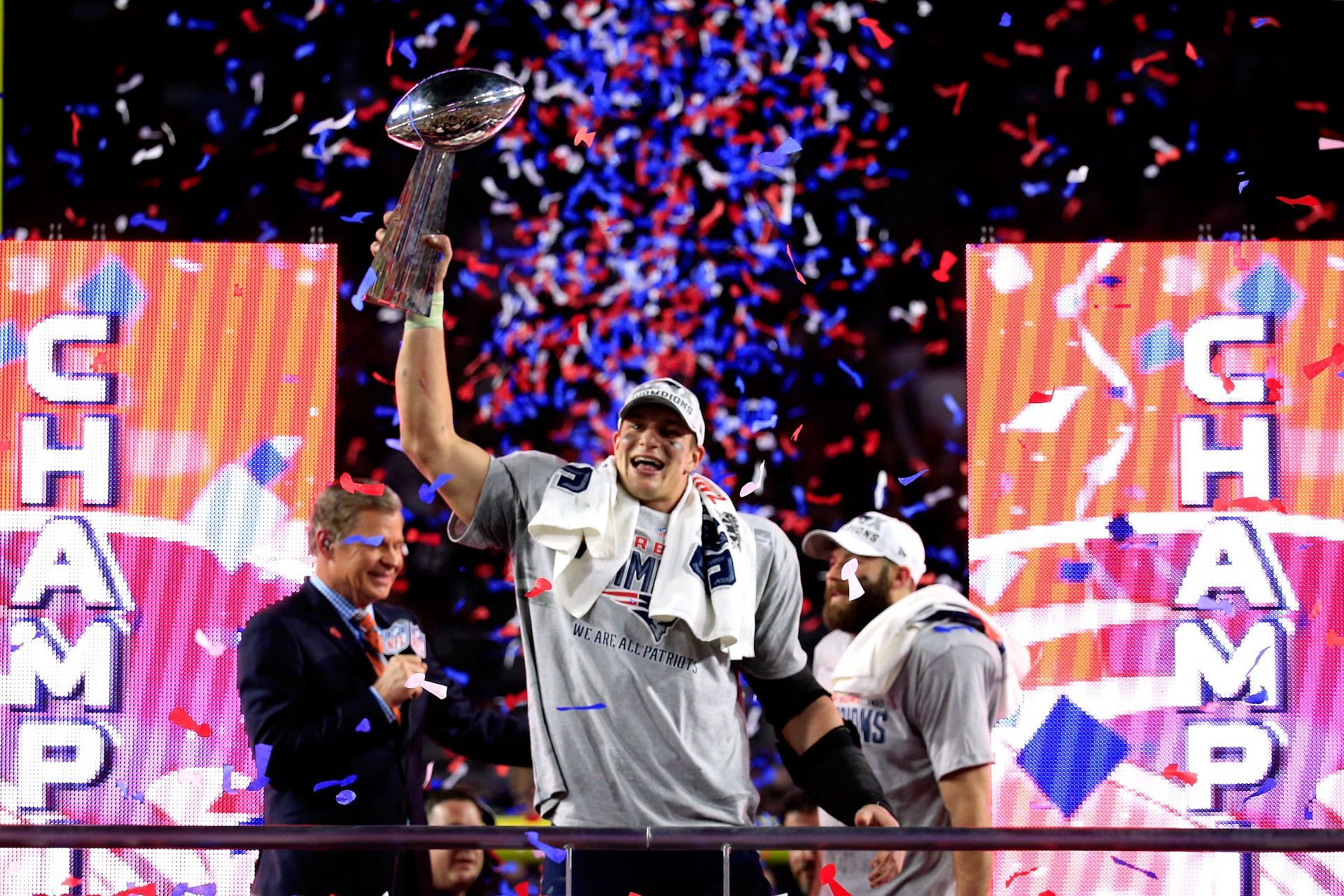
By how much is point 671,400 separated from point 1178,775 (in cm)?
240

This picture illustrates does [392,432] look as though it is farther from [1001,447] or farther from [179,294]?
[1001,447]

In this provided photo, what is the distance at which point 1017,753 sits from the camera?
→ 4520mm

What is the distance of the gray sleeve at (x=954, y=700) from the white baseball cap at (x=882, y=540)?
0.37 meters

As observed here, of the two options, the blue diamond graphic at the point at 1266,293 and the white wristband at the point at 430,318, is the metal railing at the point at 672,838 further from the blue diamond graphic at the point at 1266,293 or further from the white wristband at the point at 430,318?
the blue diamond graphic at the point at 1266,293

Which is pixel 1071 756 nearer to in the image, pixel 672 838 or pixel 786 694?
pixel 786 694

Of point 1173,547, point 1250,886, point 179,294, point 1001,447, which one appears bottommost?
point 1250,886

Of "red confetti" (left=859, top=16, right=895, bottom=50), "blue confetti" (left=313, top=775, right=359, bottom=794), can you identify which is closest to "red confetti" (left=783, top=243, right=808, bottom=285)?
"red confetti" (left=859, top=16, right=895, bottom=50)

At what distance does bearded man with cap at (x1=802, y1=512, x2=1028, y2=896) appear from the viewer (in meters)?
3.36

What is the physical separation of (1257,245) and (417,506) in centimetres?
260

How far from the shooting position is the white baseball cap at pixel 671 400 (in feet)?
9.25

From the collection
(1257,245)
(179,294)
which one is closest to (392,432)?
(179,294)

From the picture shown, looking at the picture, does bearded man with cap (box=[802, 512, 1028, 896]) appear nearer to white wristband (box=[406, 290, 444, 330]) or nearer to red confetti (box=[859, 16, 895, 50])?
white wristband (box=[406, 290, 444, 330])

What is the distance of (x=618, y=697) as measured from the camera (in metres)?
2.62

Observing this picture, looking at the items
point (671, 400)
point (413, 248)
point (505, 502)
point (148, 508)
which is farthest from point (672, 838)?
point (148, 508)
